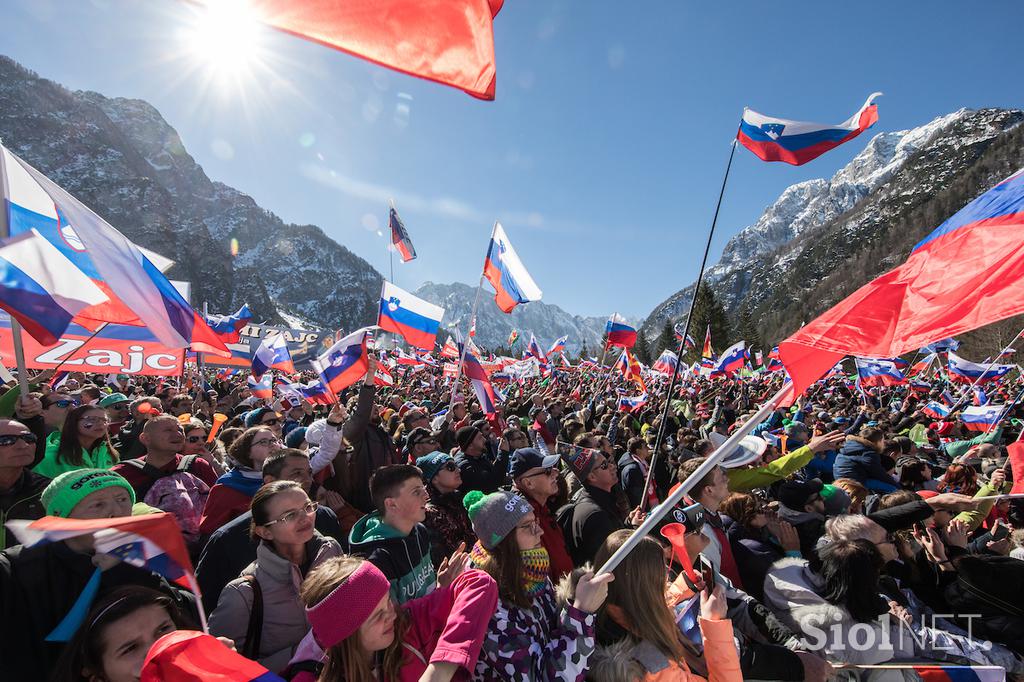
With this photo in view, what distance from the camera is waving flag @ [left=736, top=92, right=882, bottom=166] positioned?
14.7 ft

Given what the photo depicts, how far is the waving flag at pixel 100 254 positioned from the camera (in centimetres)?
334

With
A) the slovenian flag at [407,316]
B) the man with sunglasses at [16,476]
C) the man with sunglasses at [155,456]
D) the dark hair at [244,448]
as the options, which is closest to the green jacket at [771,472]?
the dark hair at [244,448]

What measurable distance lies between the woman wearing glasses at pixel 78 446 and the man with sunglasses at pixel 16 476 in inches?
44.2

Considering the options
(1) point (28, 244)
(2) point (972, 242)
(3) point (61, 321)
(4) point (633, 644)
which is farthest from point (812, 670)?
(1) point (28, 244)

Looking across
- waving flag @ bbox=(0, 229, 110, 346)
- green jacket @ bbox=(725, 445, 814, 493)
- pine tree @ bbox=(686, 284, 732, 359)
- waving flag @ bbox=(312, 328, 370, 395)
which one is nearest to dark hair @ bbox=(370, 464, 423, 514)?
waving flag @ bbox=(0, 229, 110, 346)

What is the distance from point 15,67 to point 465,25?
162 meters

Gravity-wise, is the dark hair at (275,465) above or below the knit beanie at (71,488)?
above

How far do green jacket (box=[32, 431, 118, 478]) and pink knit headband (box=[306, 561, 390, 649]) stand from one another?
3.67m

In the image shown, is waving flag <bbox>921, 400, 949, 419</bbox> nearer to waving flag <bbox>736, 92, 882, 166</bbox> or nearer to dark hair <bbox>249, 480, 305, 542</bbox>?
waving flag <bbox>736, 92, 882, 166</bbox>

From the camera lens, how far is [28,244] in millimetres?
3158

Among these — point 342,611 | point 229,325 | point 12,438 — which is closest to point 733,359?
point 229,325

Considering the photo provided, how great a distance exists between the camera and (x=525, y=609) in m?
2.06

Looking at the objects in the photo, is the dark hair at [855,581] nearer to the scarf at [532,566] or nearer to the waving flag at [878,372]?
the scarf at [532,566]

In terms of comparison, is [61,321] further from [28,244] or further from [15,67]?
[15,67]
